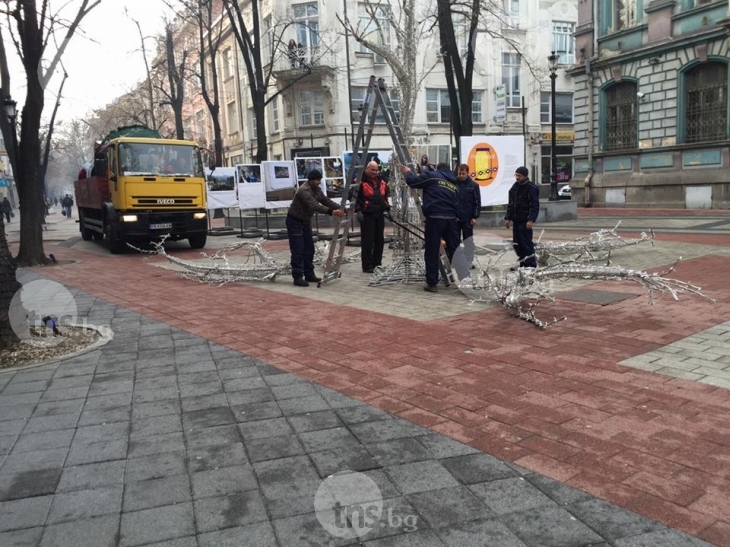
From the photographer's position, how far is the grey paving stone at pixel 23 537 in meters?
2.61

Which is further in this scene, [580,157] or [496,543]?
[580,157]

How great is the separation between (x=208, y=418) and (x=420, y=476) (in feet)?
5.28

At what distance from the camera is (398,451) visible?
3.42 m

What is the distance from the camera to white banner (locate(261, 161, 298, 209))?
17.7m

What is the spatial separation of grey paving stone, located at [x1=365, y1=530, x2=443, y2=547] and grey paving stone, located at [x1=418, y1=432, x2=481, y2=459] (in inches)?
29.0

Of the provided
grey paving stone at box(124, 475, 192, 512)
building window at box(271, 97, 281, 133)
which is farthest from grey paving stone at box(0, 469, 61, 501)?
building window at box(271, 97, 281, 133)

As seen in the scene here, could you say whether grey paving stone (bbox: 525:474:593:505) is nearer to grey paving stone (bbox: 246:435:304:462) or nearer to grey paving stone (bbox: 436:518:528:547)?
grey paving stone (bbox: 436:518:528:547)

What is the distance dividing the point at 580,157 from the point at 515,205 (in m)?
21.8

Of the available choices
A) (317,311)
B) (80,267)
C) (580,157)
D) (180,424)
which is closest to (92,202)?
(80,267)

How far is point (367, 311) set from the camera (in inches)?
286

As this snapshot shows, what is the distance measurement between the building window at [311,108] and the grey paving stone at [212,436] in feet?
117

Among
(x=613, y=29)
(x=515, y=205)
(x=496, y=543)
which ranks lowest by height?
(x=496, y=543)

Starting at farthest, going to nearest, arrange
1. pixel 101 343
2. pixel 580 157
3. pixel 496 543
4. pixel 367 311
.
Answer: pixel 580 157, pixel 367 311, pixel 101 343, pixel 496 543

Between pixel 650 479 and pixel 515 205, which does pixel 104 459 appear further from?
pixel 515 205
